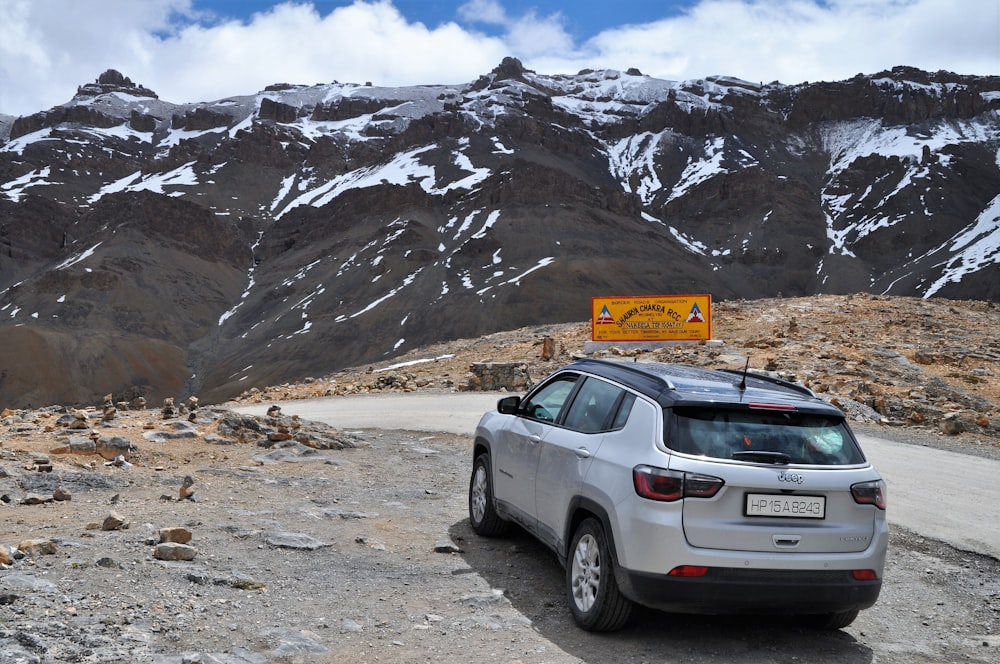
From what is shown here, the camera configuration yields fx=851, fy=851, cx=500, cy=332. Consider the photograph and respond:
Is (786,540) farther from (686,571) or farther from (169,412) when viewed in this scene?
(169,412)

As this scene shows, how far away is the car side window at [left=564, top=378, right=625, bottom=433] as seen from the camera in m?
5.66

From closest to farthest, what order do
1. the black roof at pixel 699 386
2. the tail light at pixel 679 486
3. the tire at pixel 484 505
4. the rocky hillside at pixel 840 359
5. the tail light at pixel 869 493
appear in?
the tail light at pixel 679 486 < the tail light at pixel 869 493 < the black roof at pixel 699 386 < the tire at pixel 484 505 < the rocky hillside at pixel 840 359

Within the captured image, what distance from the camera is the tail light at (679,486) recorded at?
480 centimetres

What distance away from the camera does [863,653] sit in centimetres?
509

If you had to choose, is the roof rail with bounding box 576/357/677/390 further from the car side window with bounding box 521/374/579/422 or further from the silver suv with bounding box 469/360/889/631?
the car side window with bounding box 521/374/579/422

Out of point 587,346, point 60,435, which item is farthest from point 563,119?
point 60,435

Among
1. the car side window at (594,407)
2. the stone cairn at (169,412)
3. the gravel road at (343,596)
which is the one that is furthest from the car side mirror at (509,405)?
the stone cairn at (169,412)

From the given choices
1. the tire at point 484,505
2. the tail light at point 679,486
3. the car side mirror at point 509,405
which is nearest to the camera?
the tail light at point 679,486

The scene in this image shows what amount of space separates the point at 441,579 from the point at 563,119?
196 meters

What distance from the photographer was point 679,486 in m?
4.80

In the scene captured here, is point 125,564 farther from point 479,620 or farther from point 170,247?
point 170,247

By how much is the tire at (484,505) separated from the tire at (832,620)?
8.57 feet

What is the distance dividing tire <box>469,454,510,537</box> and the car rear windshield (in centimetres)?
254

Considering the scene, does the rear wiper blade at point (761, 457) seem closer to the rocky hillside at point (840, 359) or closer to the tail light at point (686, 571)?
the tail light at point (686, 571)
